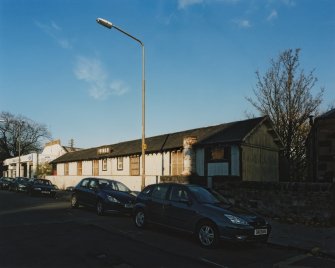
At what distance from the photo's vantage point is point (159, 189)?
502 inches

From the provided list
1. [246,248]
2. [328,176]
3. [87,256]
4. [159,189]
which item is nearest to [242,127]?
[328,176]

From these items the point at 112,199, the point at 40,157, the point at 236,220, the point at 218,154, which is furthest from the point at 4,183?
the point at 236,220

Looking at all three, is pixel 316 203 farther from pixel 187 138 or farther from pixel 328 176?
pixel 187 138

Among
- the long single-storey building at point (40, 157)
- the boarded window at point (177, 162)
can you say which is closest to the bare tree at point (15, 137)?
the long single-storey building at point (40, 157)

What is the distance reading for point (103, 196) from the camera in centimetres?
1689

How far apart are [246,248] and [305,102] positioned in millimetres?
22564

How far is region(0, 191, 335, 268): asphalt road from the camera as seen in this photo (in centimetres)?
871

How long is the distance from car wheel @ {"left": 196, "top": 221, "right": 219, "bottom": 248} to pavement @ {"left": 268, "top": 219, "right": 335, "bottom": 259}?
1.95m

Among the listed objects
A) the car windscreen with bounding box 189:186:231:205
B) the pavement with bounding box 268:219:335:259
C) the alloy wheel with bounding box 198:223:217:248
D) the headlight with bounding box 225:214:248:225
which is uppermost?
the car windscreen with bounding box 189:186:231:205

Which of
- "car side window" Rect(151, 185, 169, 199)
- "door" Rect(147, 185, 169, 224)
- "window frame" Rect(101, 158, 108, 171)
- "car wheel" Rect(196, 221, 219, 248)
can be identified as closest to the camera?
"car wheel" Rect(196, 221, 219, 248)

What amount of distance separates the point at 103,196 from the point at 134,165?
15.1 metres

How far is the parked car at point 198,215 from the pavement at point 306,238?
1.02 meters

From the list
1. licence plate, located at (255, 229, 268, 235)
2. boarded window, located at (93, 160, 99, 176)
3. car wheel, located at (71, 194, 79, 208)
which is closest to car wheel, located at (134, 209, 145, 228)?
licence plate, located at (255, 229, 268, 235)

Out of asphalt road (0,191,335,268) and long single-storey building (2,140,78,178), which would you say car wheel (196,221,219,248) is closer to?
asphalt road (0,191,335,268)
